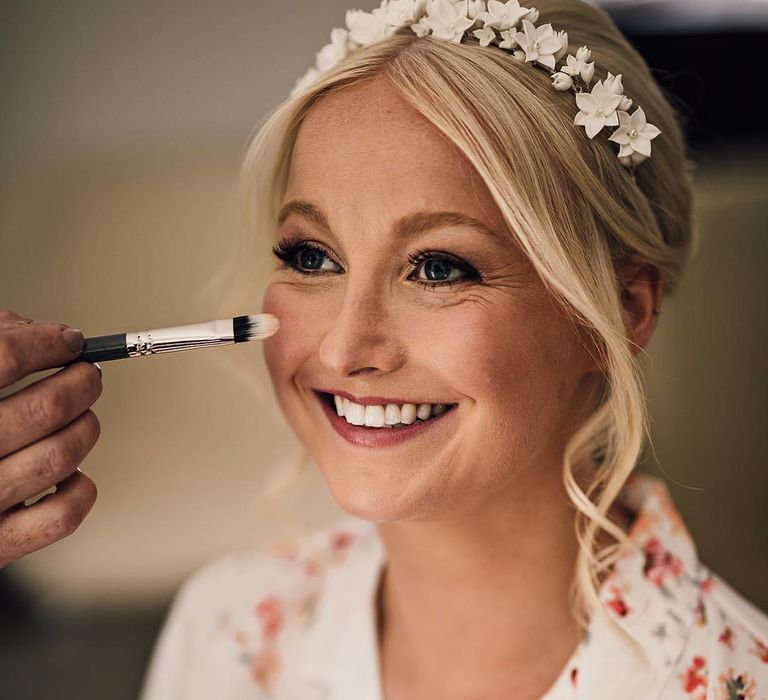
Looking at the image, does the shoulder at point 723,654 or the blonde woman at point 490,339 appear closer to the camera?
the blonde woman at point 490,339

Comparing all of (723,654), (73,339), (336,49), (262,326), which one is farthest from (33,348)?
(723,654)

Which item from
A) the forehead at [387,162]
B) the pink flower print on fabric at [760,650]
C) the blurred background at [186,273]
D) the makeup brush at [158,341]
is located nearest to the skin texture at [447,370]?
the forehead at [387,162]

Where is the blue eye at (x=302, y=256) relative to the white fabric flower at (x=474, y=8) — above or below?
below

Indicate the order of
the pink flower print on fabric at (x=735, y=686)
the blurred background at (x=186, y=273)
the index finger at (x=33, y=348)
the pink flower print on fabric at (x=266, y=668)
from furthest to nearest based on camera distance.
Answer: the blurred background at (x=186, y=273) < the pink flower print on fabric at (x=266, y=668) < the pink flower print on fabric at (x=735, y=686) < the index finger at (x=33, y=348)

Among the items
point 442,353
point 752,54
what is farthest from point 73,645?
point 752,54

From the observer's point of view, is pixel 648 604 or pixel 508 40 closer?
pixel 508 40

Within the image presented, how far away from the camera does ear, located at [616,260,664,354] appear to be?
3.29 feet

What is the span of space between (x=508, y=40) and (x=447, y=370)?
0.35 meters

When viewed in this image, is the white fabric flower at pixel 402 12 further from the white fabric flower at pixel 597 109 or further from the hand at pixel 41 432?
the hand at pixel 41 432

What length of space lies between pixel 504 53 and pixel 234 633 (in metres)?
0.94

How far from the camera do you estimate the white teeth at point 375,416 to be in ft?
3.13

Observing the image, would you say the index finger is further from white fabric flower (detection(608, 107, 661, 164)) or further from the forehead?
white fabric flower (detection(608, 107, 661, 164))

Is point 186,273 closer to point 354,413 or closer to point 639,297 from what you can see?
point 354,413

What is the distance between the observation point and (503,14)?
0.91 meters
